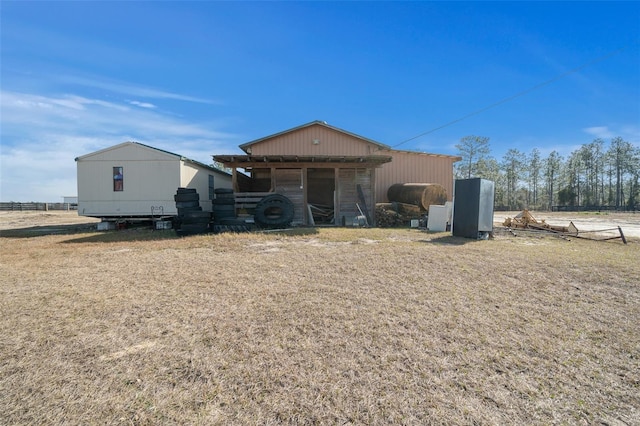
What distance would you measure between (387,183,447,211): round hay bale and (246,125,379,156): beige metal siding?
2907 mm

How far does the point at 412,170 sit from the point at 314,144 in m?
5.86

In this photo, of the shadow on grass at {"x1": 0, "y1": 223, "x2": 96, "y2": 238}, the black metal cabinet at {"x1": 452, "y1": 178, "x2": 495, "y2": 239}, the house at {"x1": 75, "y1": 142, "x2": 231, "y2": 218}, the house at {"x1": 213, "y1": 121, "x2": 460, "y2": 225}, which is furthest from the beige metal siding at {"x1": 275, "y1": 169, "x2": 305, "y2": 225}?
the shadow on grass at {"x1": 0, "y1": 223, "x2": 96, "y2": 238}

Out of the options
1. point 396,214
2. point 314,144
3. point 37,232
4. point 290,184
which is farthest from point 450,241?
point 37,232

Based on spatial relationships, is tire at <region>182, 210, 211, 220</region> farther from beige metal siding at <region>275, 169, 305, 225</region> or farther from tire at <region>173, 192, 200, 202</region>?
beige metal siding at <region>275, 169, 305, 225</region>

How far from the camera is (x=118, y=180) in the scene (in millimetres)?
11883

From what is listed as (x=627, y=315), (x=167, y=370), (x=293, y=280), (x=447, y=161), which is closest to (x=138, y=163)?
(x=293, y=280)

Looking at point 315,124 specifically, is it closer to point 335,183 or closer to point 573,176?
point 335,183

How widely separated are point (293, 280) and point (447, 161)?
1520 cm

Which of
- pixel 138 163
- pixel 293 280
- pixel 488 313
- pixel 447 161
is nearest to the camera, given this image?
pixel 488 313

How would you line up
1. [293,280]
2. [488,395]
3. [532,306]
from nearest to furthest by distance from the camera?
[488,395], [532,306], [293,280]

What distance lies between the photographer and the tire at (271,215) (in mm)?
10766

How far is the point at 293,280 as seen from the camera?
14.2 ft

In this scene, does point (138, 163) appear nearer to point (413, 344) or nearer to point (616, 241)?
point (413, 344)

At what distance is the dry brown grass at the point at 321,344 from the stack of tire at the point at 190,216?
4.30m
